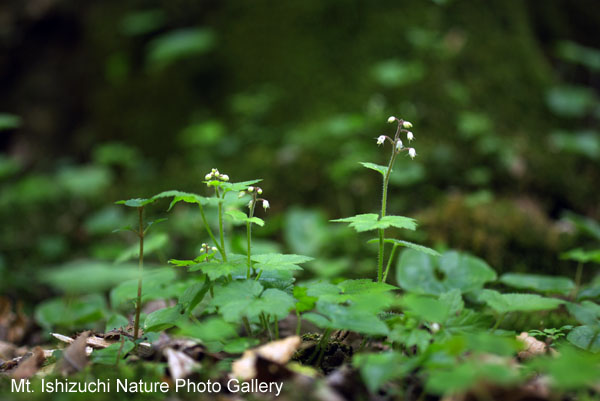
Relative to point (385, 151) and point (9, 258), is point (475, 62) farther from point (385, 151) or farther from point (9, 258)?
point (9, 258)

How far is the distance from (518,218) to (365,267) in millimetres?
1223

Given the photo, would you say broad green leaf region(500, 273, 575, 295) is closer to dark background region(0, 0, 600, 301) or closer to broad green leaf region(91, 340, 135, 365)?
dark background region(0, 0, 600, 301)

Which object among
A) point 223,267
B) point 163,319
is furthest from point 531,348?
point 163,319

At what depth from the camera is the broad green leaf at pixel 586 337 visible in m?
1.37

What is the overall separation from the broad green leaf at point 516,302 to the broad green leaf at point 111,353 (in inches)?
43.2

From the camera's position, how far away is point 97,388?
45.1 inches

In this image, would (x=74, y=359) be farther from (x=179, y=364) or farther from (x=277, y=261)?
(x=277, y=261)

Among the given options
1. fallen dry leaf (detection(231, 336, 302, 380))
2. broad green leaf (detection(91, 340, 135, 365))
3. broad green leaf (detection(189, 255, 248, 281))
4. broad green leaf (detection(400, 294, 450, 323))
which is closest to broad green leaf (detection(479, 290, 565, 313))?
broad green leaf (detection(400, 294, 450, 323))

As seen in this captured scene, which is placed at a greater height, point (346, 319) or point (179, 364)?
point (346, 319)

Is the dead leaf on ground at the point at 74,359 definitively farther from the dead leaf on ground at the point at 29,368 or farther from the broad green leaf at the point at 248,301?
the broad green leaf at the point at 248,301

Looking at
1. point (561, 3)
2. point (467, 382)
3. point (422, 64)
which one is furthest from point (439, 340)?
point (561, 3)

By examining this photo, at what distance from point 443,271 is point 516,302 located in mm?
543

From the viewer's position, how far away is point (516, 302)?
1385 mm

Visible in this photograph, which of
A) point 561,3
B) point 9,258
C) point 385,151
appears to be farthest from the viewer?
point 561,3
